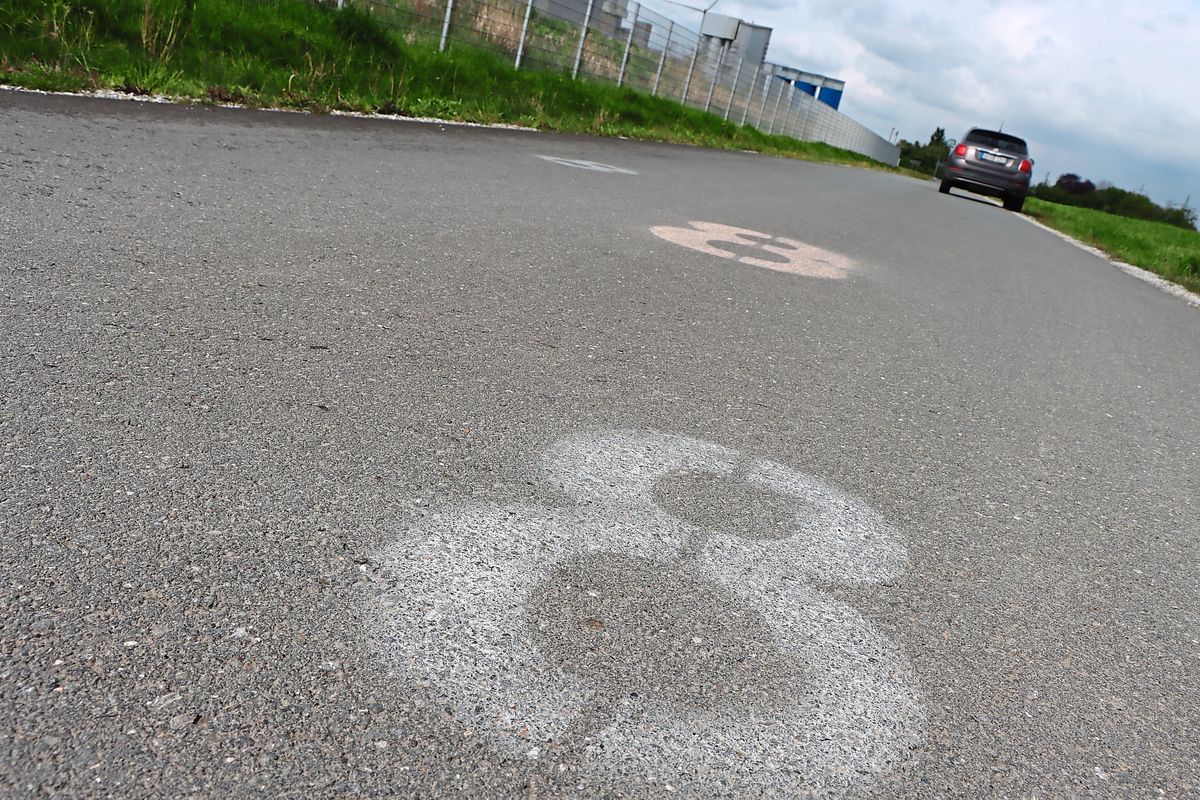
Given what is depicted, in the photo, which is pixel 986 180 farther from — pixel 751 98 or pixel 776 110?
pixel 776 110

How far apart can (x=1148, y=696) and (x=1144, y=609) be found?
48 centimetres

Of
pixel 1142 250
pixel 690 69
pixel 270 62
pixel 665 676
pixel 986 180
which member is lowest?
pixel 665 676

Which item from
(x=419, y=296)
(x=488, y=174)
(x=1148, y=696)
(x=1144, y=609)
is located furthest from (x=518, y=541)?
(x=488, y=174)

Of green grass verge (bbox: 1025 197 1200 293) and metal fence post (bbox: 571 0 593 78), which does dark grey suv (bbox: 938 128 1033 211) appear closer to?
green grass verge (bbox: 1025 197 1200 293)

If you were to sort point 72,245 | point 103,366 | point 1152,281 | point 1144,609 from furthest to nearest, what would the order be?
point 1152,281 → point 72,245 → point 103,366 → point 1144,609

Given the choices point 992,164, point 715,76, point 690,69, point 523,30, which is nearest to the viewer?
point 523,30

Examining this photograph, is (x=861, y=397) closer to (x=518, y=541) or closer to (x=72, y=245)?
(x=518, y=541)

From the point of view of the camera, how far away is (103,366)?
279 centimetres

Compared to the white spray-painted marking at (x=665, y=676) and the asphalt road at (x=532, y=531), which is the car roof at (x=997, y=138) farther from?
the white spray-painted marking at (x=665, y=676)

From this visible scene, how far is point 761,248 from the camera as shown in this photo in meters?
7.11

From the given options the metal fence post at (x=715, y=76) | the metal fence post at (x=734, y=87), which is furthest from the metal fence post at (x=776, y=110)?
the metal fence post at (x=715, y=76)

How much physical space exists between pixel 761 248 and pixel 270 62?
6619 millimetres

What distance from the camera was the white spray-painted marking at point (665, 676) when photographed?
1.65 metres

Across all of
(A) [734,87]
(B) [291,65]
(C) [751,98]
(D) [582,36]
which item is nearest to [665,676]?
(B) [291,65]
